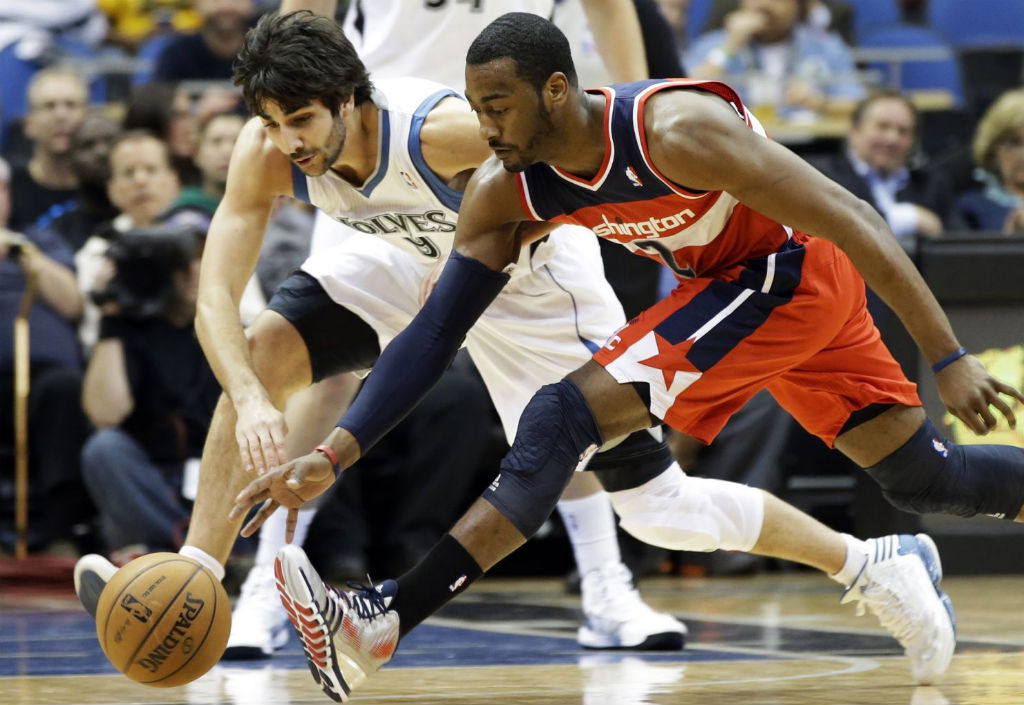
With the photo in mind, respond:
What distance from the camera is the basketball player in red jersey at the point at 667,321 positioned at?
330cm

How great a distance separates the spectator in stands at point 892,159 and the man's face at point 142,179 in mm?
3239

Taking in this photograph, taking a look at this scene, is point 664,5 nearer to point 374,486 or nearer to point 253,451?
point 374,486

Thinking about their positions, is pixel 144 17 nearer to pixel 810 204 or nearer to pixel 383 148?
pixel 383 148

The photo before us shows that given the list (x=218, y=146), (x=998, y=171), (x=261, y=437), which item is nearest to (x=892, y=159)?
(x=998, y=171)

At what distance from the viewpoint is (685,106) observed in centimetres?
338

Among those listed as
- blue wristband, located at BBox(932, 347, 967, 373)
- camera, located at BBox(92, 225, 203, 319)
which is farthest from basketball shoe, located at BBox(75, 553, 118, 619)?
camera, located at BBox(92, 225, 203, 319)

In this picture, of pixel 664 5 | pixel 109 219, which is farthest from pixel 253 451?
pixel 664 5

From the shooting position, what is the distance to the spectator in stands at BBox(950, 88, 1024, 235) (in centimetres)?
753

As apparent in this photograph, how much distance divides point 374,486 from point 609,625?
7.81 feet

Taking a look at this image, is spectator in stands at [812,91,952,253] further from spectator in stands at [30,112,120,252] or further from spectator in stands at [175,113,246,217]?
Result: spectator in stands at [30,112,120,252]

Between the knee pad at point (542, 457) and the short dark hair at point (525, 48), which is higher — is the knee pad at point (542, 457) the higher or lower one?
the lower one

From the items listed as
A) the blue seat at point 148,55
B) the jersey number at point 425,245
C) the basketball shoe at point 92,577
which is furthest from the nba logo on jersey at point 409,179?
the blue seat at point 148,55

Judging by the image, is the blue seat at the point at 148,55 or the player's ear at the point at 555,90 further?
the blue seat at the point at 148,55

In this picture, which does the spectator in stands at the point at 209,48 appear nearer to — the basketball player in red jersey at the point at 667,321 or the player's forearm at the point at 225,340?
the player's forearm at the point at 225,340
